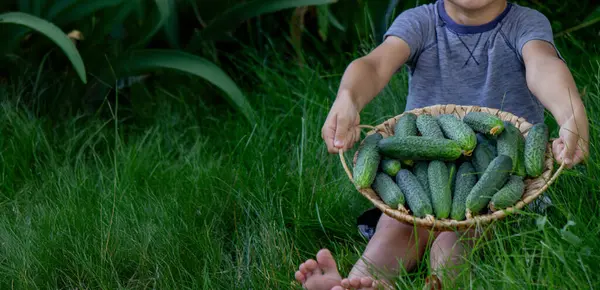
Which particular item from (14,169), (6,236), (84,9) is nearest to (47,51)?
(84,9)

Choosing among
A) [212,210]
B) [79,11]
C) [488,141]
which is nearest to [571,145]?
[488,141]

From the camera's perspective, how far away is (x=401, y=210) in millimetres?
2473

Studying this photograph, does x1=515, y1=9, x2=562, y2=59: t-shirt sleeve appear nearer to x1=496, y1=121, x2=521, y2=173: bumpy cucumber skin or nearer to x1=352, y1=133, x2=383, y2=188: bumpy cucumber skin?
x1=496, y1=121, x2=521, y2=173: bumpy cucumber skin

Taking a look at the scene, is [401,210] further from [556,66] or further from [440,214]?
[556,66]

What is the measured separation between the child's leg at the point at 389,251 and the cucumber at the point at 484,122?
355 millimetres

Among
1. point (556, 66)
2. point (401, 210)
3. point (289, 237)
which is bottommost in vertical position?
point (289, 237)

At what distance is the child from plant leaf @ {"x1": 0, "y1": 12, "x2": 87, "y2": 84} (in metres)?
1.22

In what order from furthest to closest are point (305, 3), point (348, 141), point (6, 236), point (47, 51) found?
point (47, 51) < point (305, 3) < point (6, 236) < point (348, 141)

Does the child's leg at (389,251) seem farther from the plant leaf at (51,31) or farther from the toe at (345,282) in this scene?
the plant leaf at (51,31)

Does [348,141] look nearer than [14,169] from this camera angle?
Yes

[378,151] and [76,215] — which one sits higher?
[378,151]

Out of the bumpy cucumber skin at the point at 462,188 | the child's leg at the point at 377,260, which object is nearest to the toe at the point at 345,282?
the child's leg at the point at 377,260

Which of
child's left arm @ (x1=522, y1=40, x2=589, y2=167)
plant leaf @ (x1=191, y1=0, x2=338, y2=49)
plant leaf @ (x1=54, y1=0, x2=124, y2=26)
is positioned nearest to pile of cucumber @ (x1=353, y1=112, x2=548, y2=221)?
child's left arm @ (x1=522, y1=40, x2=589, y2=167)

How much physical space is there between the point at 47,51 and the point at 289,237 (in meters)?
1.84
